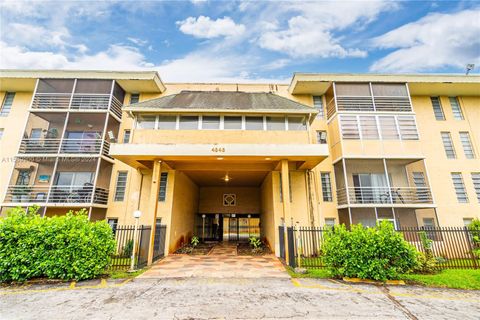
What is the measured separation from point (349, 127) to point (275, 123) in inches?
206

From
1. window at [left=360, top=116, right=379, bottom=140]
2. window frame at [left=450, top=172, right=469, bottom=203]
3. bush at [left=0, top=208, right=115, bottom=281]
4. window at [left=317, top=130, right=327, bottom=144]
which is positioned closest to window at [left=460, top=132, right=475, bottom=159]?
window frame at [left=450, top=172, right=469, bottom=203]

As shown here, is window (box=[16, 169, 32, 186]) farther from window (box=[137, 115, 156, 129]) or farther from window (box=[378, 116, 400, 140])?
window (box=[378, 116, 400, 140])

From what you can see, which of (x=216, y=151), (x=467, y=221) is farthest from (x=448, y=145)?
(x=216, y=151)

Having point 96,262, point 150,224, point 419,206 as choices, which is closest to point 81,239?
point 96,262

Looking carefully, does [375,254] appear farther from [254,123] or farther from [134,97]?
[134,97]

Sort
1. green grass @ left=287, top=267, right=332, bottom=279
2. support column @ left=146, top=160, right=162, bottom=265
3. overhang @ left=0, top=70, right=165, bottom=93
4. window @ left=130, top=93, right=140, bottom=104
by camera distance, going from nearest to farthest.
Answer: green grass @ left=287, top=267, right=332, bottom=279
support column @ left=146, top=160, right=162, bottom=265
overhang @ left=0, top=70, right=165, bottom=93
window @ left=130, top=93, right=140, bottom=104

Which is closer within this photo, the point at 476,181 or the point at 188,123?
the point at 188,123

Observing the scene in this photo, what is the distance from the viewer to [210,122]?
11.5 m

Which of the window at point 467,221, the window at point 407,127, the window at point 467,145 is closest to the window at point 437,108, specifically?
the window at point 467,145

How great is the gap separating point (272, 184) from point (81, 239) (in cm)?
956

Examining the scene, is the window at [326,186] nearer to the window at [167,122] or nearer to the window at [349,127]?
the window at [349,127]

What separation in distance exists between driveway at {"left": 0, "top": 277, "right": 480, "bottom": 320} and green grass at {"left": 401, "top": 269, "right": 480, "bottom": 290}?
0.56 metres

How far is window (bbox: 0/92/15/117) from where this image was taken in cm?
1516

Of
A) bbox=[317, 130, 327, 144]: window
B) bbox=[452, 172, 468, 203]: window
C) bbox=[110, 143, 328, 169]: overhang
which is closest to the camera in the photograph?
bbox=[110, 143, 328, 169]: overhang
